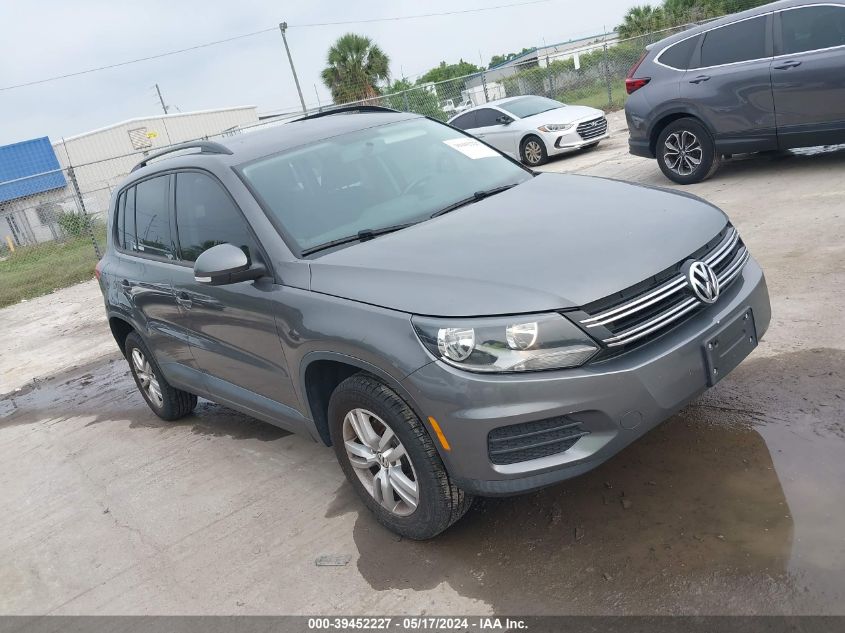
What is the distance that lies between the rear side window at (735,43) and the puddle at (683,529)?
545 cm

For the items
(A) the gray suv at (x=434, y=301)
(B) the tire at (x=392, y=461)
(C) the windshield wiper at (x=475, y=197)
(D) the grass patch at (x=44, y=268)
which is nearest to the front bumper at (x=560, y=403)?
(A) the gray suv at (x=434, y=301)

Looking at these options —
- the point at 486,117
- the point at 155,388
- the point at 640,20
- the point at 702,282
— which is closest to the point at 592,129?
the point at 486,117

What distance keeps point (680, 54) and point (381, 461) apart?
24.2 feet

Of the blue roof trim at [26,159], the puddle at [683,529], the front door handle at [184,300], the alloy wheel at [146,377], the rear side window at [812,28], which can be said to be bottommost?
the puddle at [683,529]

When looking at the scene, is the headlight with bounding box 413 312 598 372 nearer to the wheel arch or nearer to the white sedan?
the wheel arch

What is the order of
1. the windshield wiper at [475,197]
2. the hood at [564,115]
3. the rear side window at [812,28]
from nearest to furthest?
1. the windshield wiper at [475,197]
2. the rear side window at [812,28]
3. the hood at [564,115]

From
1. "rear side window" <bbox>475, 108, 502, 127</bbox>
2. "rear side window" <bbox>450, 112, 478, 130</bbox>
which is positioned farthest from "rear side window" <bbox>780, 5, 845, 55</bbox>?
"rear side window" <bbox>450, 112, 478, 130</bbox>

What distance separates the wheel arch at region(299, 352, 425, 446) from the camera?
3172mm

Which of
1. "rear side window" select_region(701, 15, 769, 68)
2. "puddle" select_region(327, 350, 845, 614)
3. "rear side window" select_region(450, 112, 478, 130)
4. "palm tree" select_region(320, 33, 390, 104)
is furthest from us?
"palm tree" select_region(320, 33, 390, 104)

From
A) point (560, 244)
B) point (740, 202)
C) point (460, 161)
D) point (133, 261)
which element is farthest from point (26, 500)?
point (740, 202)

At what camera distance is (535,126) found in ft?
49.5

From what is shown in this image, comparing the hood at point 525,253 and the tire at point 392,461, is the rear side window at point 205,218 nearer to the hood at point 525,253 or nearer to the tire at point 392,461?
→ the hood at point 525,253

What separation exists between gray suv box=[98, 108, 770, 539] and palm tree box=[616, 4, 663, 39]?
3432 centimetres

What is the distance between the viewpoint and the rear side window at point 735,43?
8.24 m
